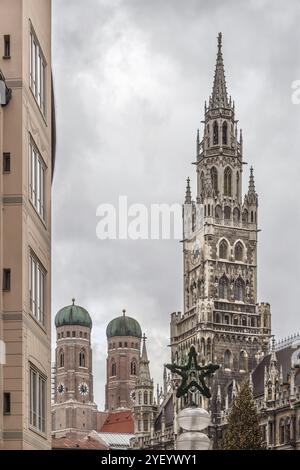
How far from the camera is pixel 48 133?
39.2 meters

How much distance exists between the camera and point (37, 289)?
3597cm

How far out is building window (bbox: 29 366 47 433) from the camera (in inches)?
1350

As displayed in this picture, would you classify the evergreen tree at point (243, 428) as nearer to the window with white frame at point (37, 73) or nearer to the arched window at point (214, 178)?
the arched window at point (214, 178)

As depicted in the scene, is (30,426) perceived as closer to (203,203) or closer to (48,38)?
(48,38)

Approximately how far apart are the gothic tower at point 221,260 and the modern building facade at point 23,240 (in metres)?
97.8

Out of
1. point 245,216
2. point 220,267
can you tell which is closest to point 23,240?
point 220,267

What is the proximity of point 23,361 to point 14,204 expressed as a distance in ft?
14.6

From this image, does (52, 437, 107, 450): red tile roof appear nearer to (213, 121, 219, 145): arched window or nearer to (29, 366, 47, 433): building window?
(213, 121, 219, 145): arched window

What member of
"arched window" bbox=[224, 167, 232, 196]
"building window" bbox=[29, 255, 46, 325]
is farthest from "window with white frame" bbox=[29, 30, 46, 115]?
"arched window" bbox=[224, 167, 232, 196]

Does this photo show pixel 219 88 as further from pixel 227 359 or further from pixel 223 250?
pixel 227 359

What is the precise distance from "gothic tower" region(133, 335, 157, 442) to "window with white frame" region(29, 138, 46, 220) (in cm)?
10567

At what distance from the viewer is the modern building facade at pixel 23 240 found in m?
32.0

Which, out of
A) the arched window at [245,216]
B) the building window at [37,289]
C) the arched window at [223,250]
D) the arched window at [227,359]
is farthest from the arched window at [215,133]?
the building window at [37,289]
